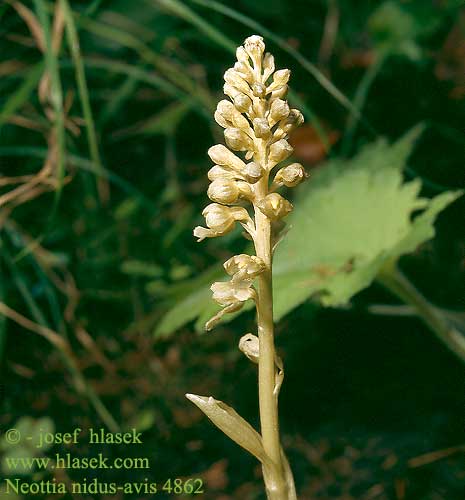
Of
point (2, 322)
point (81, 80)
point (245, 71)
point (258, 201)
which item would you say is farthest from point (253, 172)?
point (2, 322)

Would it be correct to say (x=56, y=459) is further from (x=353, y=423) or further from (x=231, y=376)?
(x=353, y=423)

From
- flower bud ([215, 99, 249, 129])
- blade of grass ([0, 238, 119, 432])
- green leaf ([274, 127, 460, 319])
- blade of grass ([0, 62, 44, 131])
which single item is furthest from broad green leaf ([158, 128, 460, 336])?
blade of grass ([0, 62, 44, 131])

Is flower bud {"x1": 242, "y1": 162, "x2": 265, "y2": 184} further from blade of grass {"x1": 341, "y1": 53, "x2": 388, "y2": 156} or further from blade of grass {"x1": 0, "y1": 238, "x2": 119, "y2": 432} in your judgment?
blade of grass {"x1": 341, "y1": 53, "x2": 388, "y2": 156}

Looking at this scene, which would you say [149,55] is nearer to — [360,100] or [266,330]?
[360,100]

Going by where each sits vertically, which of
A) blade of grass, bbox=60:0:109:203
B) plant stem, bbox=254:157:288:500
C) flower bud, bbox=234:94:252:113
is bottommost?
plant stem, bbox=254:157:288:500

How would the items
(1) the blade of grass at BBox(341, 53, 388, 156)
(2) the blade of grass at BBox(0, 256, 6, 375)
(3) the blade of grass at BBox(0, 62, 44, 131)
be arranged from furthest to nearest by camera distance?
(1) the blade of grass at BBox(341, 53, 388, 156)
(3) the blade of grass at BBox(0, 62, 44, 131)
(2) the blade of grass at BBox(0, 256, 6, 375)

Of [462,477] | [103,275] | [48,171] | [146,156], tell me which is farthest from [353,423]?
[146,156]
